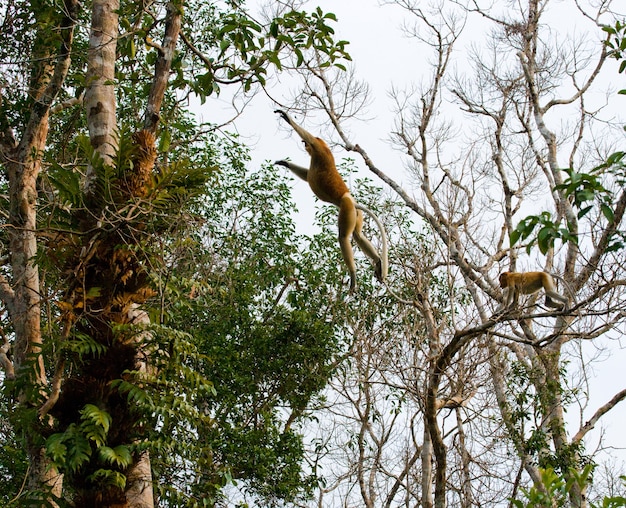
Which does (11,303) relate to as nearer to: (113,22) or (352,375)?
(113,22)

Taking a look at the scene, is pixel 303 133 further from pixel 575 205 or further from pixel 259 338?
pixel 259 338

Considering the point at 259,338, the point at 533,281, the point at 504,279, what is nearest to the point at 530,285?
the point at 533,281

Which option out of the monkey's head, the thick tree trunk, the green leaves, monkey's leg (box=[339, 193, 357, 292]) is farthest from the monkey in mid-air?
the monkey's head

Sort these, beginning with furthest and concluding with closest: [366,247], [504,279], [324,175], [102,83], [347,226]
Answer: [504,279] < [366,247] < [347,226] < [324,175] < [102,83]

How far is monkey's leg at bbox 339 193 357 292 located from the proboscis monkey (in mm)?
5115

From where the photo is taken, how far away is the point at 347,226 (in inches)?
248

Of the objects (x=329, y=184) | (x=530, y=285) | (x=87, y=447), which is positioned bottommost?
(x=87, y=447)

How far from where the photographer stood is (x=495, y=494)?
40.2 feet

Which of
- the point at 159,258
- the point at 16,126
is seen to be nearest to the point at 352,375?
the point at 16,126

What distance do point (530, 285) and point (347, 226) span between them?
18.8 feet

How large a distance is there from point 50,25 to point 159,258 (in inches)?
114

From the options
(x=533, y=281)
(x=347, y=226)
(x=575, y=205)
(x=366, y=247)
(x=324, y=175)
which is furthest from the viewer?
(x=533, y=281)

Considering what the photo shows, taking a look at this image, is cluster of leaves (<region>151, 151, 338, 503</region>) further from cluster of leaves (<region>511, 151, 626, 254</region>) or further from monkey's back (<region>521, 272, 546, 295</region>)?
cluster of leaves (<region>511, 151, 626, 254</region>)

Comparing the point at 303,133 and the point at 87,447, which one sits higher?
the point at 303,133
